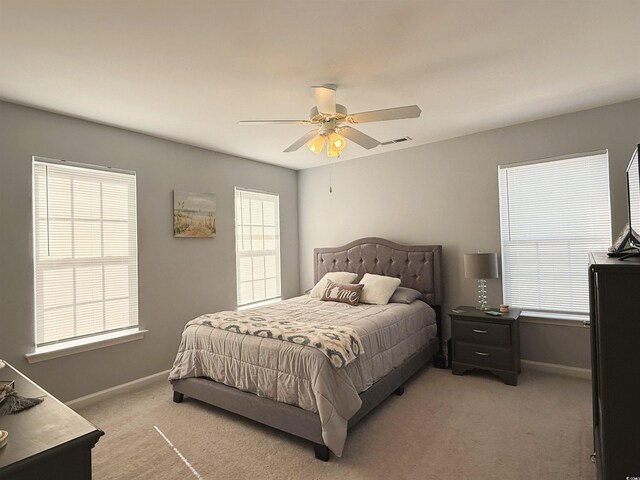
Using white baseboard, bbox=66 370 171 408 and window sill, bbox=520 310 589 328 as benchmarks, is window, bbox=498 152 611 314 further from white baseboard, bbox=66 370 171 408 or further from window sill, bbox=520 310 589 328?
white baseboard, bbox=66 370 171 408

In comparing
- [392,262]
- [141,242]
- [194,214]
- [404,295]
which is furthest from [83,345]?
[392,262]

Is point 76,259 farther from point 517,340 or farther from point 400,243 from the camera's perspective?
point 517,340

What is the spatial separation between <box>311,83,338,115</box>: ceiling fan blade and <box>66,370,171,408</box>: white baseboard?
126 inches

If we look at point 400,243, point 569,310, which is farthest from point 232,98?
Result: point 569,310

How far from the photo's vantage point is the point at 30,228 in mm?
2914

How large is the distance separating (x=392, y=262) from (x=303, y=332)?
84.4 inches

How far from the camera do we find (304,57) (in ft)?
7.42

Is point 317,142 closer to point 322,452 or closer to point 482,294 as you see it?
point 322,452

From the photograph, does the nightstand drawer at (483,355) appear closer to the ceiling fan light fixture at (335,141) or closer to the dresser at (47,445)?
the ceiling fan light fixture at (335,141)

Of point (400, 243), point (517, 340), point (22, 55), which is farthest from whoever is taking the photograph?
point (400, 243)

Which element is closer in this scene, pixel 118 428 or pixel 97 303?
pixel 118 428

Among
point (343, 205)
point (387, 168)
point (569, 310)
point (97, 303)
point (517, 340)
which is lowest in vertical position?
point (517, 340)

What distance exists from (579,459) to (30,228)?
14.3 feet

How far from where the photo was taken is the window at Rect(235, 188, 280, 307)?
477 cm
